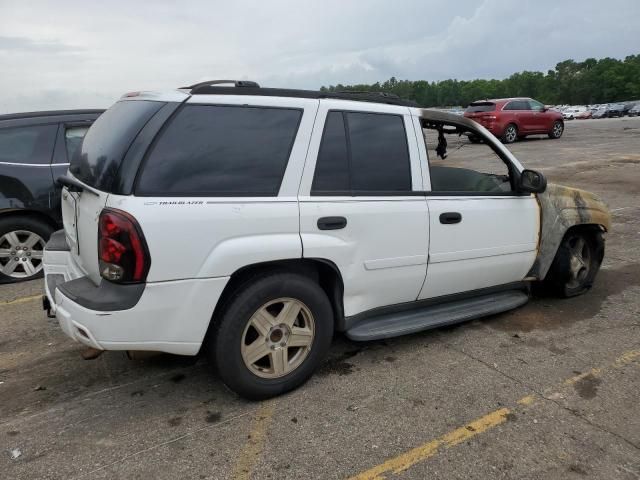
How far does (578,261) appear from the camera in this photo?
15.1 ft

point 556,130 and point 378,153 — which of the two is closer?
point 378,153

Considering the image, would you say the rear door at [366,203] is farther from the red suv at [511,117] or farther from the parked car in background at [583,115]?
the parked car in background at [583,115]

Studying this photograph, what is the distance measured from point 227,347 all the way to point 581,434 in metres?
1.94

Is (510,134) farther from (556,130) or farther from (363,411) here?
(363,411)

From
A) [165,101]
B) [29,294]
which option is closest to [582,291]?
[165,101]

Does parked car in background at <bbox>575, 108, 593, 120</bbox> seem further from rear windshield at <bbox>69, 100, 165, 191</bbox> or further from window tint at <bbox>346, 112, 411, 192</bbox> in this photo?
rear windshield at <bbox>69, 100, 165, 191</bbox>

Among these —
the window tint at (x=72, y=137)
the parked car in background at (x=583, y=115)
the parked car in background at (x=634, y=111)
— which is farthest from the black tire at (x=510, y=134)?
the parked car in background at (x=583, y=115)

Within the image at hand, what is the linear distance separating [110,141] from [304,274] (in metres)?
1.35

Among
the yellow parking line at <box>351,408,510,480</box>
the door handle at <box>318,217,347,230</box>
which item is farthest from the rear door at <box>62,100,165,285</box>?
the yellow parking line at <box>351,408,510,480</box>

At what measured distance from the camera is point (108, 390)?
3184 mm

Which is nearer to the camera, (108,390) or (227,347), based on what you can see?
(227,347)

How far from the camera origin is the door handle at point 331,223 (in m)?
2.99

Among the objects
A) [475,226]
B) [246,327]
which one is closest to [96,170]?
[246,327]

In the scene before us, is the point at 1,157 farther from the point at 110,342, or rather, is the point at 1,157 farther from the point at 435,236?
the point at 435,236
